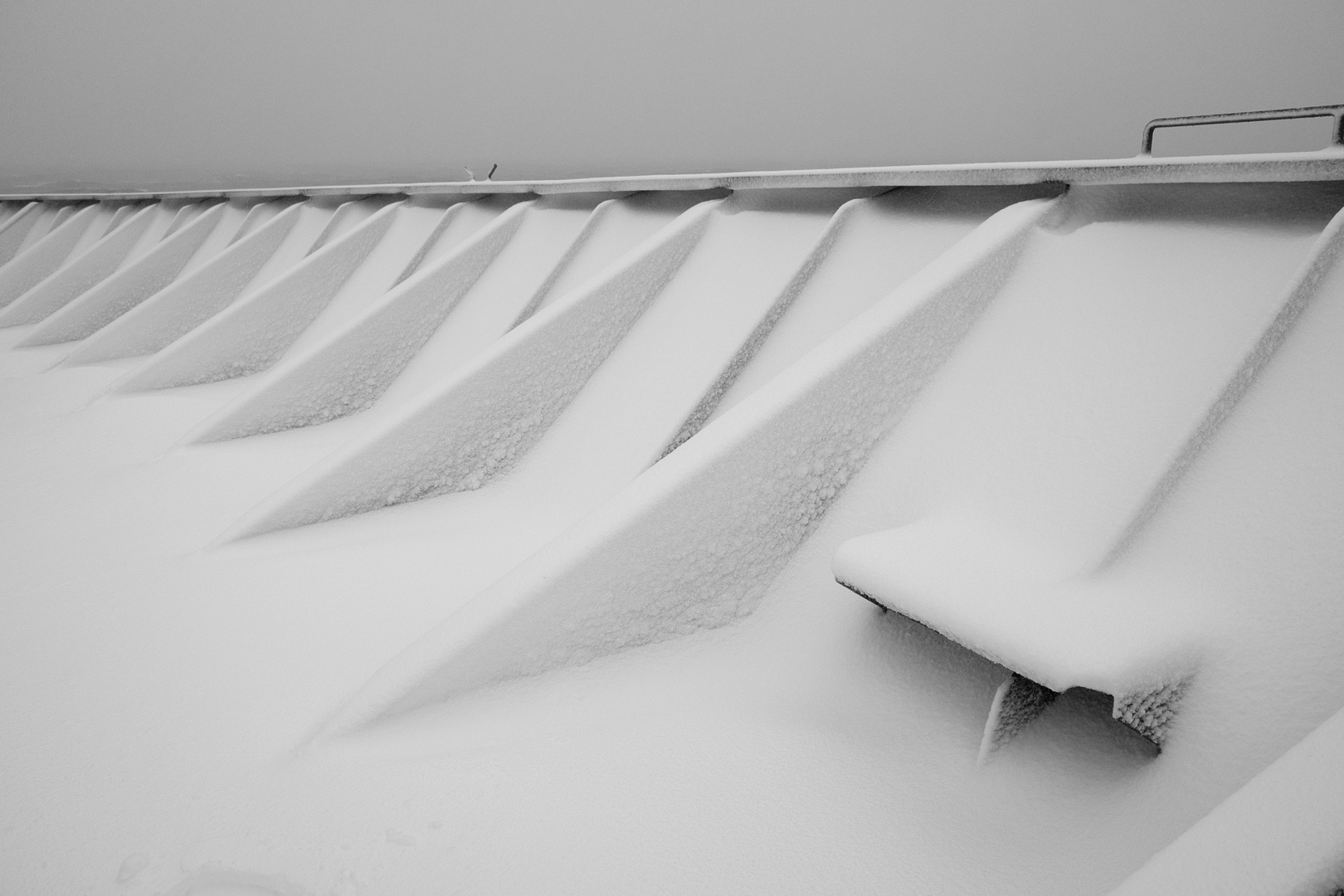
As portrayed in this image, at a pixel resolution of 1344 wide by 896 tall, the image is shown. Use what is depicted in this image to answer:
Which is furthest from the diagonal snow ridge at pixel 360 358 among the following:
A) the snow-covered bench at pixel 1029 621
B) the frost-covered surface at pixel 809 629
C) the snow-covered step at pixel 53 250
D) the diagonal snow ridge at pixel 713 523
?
the snow-covered step at pixel 53 250

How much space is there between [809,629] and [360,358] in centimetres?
217

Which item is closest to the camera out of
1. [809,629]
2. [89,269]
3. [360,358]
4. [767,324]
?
[809,629]

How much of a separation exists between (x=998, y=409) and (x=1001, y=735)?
73 centimetres

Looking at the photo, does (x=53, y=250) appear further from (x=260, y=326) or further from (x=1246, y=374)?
(x=1246, y=374)

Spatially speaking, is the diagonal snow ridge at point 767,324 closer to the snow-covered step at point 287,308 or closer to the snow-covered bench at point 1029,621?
the snow-covered bench at point 1029,621

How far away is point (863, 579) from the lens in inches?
51.0

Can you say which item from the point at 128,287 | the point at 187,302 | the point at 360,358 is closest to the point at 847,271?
the point at 360,358

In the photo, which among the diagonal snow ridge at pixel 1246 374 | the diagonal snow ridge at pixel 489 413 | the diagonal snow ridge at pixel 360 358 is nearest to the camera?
the diagonal snow ridge at pixel 1246 374

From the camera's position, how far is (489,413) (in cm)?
233

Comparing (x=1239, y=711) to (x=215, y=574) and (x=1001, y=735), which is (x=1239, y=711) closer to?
(x=1001, y=735)

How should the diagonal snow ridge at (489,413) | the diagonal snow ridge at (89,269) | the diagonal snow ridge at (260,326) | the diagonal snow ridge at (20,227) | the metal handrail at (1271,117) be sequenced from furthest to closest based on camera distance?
the diagonal snow ridge at (20,227)
the diagonal snow ridge at (89,269)
the diagonal snow ridge at (260,326)
the diagonal snow ridge at (489,413)
the metal handrail at (1271,117)

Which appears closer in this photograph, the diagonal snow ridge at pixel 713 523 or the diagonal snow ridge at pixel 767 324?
the diagonal snow ridge at pixel 713 523

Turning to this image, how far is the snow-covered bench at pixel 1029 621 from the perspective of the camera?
3.48 ft

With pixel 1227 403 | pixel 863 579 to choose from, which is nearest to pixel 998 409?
pixel 1227 403
